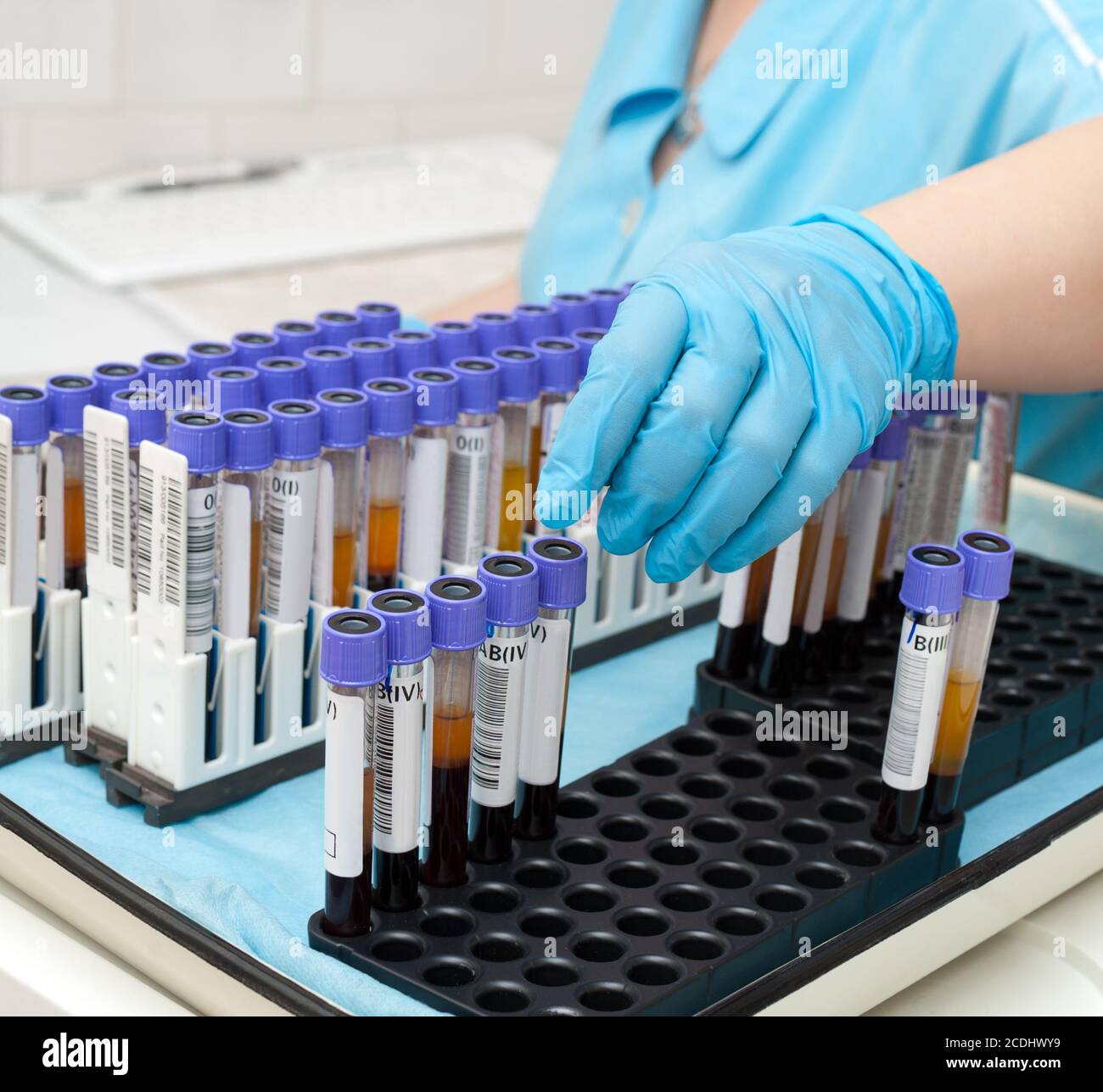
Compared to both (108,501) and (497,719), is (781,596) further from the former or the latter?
(108,501)

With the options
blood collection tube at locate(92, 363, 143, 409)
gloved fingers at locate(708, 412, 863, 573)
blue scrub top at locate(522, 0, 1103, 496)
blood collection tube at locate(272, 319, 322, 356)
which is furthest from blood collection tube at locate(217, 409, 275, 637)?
blue scrub top at locate(522, 0, 1103, 496)

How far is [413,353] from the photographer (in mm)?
1205

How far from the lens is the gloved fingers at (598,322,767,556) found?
0.92 metres

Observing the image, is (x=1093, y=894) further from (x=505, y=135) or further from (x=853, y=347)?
(x=505, y=135)

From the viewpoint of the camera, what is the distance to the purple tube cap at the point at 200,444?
0.95 metres

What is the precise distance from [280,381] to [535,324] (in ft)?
0.90

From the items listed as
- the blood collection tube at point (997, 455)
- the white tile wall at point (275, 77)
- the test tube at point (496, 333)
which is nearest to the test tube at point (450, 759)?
the test tube at point (496, 333)

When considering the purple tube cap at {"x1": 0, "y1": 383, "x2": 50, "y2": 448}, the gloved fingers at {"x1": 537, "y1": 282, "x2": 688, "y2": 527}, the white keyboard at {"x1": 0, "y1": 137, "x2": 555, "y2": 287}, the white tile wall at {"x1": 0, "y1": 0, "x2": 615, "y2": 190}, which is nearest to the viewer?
the gloved fingers at {"x1": 537, "y1": 282, "x2": 688, "y2": 527}

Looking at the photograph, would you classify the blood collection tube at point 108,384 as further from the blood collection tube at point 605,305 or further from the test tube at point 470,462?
the blood collection tube at point 605,305

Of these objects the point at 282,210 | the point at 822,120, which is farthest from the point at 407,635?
the point at 282,210

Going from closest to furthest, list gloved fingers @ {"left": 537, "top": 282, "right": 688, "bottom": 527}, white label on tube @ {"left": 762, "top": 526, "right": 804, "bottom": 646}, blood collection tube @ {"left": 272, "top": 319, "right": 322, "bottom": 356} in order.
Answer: gloved fingers @ {"left": 537, "top": 282, "right": 688, "bottom": 527}, white label on tube @ {"left": 762, "top": 526, "right": 804, "bottom": 646}, blood collection tube @ {"left": 272, "top": 319, "right": 322, "bottom": 356}

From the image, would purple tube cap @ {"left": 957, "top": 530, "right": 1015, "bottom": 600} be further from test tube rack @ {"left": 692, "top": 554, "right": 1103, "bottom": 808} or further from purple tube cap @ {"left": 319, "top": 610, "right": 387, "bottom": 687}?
purple tube cap @ {"left": 319, "top": 610, "right": 387, "bottom": 687}

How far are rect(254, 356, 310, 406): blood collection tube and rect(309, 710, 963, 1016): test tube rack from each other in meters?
0.36
